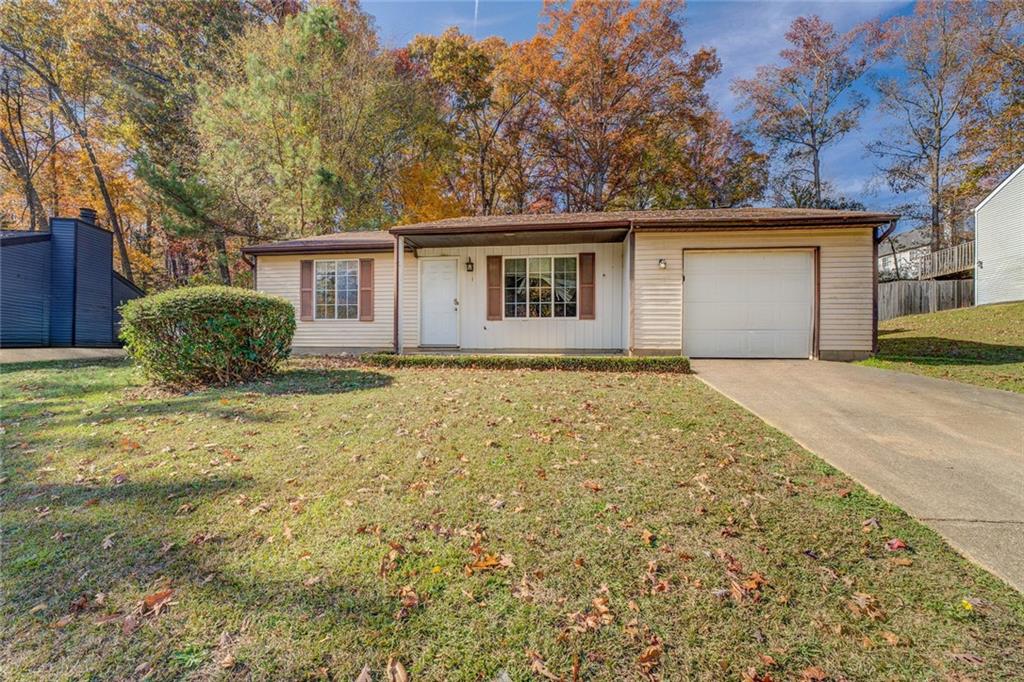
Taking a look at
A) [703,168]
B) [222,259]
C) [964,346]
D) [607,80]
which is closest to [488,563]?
[964,346]

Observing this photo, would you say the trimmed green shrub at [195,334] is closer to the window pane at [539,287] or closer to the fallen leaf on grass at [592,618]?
the window pane at [539,287]

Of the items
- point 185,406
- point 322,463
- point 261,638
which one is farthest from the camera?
point 185,406

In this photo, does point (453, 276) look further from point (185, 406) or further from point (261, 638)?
point (261, 638)

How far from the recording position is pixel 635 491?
9.38 ft

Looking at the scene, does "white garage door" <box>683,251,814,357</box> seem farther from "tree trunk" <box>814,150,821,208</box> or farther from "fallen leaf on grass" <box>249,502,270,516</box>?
"tree trunk" <box>814,150,821,208</box>

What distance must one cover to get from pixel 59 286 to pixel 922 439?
56.6 ft

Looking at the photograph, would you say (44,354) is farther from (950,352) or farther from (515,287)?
(950,352)

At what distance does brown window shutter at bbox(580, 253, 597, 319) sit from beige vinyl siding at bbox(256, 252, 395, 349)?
455cm

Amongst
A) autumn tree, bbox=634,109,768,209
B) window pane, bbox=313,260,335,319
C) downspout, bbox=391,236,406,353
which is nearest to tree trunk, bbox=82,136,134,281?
window pane, bbox=313,260,335,319

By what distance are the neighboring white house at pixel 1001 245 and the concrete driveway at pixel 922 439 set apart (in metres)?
12.3

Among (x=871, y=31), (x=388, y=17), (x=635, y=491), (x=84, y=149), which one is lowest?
(x=635, y=491)

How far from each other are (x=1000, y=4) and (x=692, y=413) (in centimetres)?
2456

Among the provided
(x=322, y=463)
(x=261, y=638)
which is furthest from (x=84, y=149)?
(x=261, y=638)

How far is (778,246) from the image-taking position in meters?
8.51
